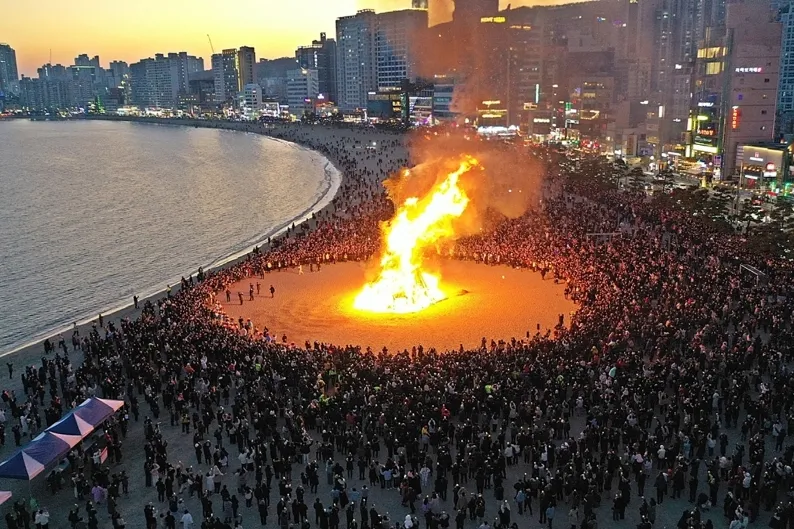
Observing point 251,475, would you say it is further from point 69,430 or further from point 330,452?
point 69,430

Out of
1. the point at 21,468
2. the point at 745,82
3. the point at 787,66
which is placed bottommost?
the point at 21,468

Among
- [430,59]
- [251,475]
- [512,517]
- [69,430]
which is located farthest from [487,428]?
[430,59]

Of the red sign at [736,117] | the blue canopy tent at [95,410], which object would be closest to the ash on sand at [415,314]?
the blue canopy tent at [95,410]

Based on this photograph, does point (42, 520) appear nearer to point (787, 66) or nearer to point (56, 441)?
point (56, 441)

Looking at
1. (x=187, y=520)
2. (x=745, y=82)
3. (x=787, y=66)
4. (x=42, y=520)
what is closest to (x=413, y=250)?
(x=187, y=520)

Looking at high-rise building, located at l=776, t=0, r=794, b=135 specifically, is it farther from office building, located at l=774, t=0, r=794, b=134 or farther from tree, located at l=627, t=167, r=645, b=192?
tree, located at l=627, t=167, r=645, b=192

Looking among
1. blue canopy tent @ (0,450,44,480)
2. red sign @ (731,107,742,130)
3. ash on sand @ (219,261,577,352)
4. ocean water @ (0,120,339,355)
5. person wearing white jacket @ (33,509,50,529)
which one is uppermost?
red sign @ (731,107,742,130)

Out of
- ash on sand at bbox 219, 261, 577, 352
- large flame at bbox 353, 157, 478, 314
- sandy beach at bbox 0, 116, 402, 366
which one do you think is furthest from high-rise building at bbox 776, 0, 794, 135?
large flame at bbox 353, 157, 478, 314
